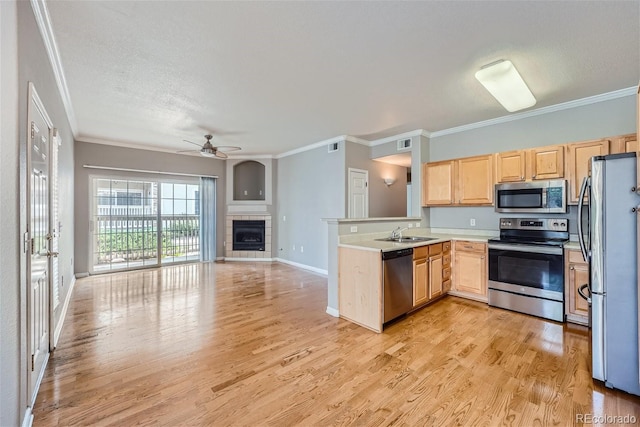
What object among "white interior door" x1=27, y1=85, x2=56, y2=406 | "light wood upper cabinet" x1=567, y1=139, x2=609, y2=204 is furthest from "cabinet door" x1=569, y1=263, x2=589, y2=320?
"white interior door" x1=27, y1=85, x2=56, y2=406

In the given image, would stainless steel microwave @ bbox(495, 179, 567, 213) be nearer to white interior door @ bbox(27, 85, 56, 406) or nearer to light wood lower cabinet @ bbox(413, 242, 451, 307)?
light wood lower cabinet @ bbox(413, 242, 451, 307)

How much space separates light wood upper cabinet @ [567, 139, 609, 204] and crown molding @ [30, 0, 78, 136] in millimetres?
5193

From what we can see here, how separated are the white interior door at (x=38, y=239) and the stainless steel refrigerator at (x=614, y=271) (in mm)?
3748

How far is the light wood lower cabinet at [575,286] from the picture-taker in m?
3.04

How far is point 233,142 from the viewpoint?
18.7 ft

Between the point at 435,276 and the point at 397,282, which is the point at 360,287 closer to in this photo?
the point at 397,282

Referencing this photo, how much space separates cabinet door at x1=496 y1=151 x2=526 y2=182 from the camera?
371 cm

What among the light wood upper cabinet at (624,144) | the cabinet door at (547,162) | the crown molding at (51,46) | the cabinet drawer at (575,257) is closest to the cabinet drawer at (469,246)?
the cabinet drawer at (575,257)

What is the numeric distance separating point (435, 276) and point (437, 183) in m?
1.66

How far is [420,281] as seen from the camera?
3.49 m

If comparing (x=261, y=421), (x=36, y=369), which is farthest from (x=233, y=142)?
(x=261, y=421)

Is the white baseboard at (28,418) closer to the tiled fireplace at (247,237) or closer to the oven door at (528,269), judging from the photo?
the oven door at (528,269)

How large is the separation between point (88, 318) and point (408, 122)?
509cm

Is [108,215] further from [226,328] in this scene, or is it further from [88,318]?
[226,328]
